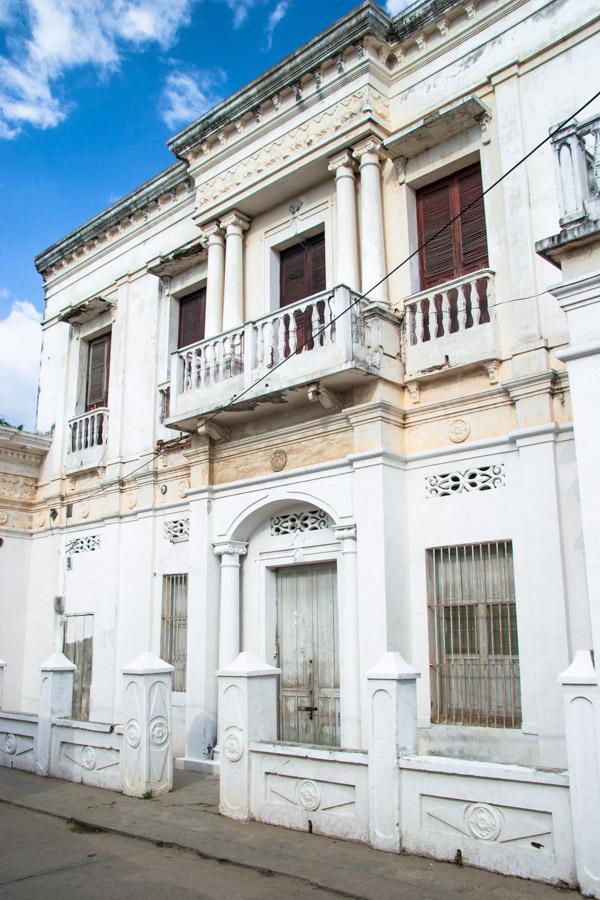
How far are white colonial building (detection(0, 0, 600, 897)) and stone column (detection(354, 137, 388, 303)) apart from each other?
3 cm

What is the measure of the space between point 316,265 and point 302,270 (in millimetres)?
246

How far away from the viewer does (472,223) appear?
964cm

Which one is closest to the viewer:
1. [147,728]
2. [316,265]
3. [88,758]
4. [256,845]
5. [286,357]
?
[256,845]

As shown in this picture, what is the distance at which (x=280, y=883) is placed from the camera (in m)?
5.84

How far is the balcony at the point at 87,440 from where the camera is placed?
1395 cm

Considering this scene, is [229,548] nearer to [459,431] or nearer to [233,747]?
[233,747]

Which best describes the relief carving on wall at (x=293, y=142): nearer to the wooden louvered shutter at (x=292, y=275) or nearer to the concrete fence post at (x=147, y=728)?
the wooden louvered shutter at (x=292, y=275)

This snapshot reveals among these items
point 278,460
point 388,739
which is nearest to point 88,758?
point 278,460

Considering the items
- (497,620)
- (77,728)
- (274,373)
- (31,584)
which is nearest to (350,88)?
(274,373)

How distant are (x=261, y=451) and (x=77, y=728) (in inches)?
159

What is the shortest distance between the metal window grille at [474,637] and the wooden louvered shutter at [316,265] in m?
4.23

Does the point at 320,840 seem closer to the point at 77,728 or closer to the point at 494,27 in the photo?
the point at 77,728

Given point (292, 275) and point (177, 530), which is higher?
point (292, 275)

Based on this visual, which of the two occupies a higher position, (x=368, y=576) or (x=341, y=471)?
(x=341, y=471)
